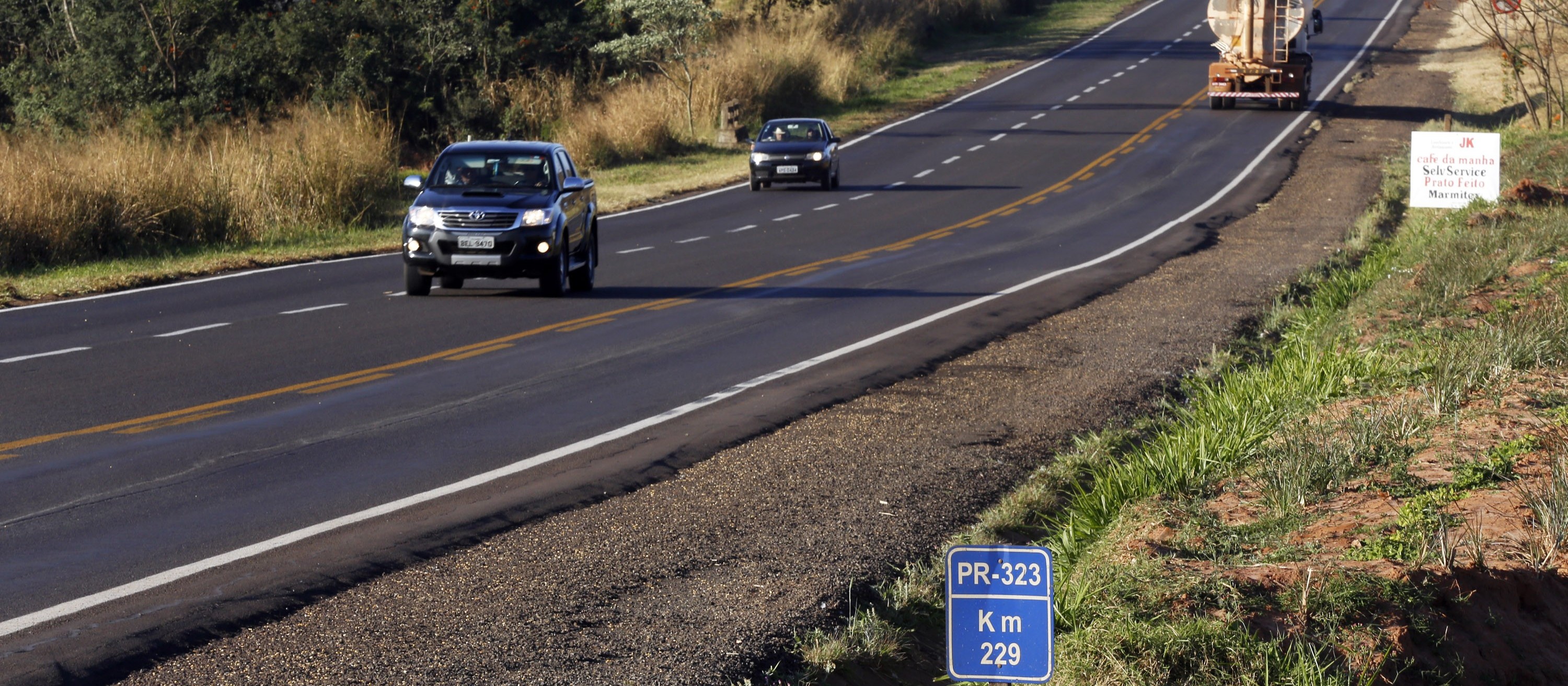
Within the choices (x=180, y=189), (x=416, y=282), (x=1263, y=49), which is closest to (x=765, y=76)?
(x=1263, y=49)

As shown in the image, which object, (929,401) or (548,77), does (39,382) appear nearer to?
(929,401)

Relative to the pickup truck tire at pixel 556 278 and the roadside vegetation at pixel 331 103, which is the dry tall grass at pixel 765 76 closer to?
the roadside vegetation at pixel 331 103

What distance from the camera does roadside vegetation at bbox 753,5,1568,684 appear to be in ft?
18.2

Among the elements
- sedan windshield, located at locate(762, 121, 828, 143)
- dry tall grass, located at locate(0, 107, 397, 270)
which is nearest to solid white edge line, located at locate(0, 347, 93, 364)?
dry tall grass, located at locate(0, 107, 397, 270)

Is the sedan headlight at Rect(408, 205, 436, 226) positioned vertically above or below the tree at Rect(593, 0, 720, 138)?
below

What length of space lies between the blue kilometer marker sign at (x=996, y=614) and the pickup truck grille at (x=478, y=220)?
12953mm

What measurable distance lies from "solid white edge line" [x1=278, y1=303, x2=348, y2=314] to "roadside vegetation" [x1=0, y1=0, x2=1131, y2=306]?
11.5ft

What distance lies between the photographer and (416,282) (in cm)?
1686

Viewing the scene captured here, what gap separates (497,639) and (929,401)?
5752mm

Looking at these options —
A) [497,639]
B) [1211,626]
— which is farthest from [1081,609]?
[497,639]

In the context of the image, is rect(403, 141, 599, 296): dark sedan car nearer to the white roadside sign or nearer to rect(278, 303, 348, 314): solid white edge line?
rect(278, 303, 348, 314): solid white edge line

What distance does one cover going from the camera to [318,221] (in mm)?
24328

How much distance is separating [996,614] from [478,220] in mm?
13111

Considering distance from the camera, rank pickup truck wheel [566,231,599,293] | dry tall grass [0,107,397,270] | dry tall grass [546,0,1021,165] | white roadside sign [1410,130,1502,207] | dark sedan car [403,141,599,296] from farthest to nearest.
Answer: dry tall grass [546,0,1021,165] → dry tall grass [0,107,397,270] → white roadside sign [1410,130,1502,207] → pickup truck wheel [566,231,599,293] → dark sedan car [403,141,599,296]
